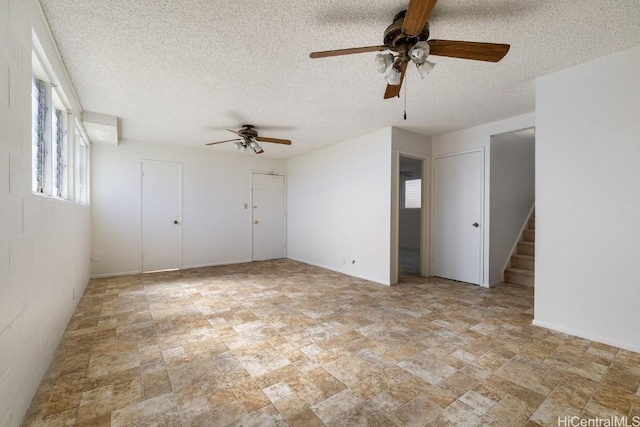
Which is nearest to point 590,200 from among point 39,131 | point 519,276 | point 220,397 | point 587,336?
point 587,336

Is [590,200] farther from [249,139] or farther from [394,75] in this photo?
[249,139]

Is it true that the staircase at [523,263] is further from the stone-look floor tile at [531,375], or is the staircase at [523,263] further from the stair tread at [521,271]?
the stone-look floor tile at [531,375]

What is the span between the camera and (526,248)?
15.7ft

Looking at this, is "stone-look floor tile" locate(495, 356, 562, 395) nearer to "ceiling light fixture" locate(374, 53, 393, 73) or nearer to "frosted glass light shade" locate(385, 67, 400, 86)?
"frosted glass light shade" locate(385, 67, 400, 86)

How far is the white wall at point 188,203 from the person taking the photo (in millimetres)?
4949

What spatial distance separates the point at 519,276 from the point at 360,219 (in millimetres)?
2738

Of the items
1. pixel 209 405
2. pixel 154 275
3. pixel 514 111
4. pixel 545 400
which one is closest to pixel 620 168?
pixel 514 111

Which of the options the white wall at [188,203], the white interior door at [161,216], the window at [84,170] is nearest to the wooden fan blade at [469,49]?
the window at [84,170]

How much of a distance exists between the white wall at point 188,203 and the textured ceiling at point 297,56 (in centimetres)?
148

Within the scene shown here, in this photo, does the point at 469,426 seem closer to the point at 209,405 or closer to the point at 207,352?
the point at 209,405

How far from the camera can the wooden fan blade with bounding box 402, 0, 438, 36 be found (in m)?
1.45

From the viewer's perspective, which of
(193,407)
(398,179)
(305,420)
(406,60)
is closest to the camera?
(305,420)

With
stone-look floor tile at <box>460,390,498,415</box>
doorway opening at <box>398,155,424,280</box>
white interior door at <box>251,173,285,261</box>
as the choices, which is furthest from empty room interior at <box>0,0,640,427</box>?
doorway opening at <box>398,155,424,280</box>

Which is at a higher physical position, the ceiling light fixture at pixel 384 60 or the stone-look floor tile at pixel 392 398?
the ceiling light fixture at pixel 384 60
